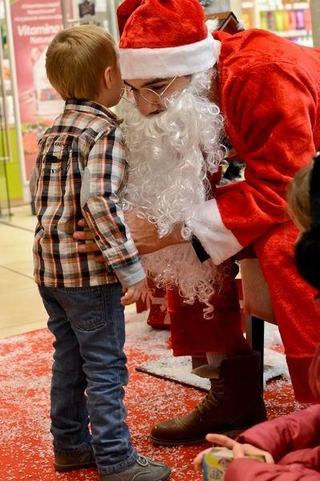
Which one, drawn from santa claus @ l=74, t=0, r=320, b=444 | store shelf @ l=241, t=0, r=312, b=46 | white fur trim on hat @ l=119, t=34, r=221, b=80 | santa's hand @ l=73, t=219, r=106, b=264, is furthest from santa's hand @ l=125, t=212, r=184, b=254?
store shelf @ l=241, t=0, r=312, b=46

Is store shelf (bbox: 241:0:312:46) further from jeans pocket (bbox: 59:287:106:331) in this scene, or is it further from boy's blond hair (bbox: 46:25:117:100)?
jeans pocket (bbox: 59:287:106:331)

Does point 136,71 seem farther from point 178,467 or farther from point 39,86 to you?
point 39,86

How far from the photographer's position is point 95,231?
7.02 feet

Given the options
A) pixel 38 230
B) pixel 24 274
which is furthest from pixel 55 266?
pixel 24 274

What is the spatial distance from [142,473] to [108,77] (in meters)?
1.03

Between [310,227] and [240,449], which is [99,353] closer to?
[240,449]

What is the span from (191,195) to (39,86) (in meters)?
5.35

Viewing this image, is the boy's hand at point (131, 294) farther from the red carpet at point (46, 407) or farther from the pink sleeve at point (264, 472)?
the pink sleeve at point (264, 472)

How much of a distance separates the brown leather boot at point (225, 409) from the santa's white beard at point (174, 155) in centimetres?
47

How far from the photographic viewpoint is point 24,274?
5164 mm

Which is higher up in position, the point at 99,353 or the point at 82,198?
the point at 82,198

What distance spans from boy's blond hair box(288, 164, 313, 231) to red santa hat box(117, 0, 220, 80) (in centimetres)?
81

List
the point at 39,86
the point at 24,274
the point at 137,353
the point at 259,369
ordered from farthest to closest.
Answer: the point at 39,86, the point at 24,274, the point at 137,353, the point at 259,369

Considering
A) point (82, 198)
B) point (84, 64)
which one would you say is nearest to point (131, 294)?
point (82, 198)
